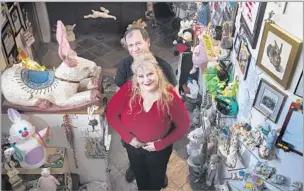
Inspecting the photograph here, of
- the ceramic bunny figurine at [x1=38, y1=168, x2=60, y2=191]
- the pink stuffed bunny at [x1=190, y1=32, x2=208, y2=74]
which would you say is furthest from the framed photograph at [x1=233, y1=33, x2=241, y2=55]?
the ceramic bunny figurine at [x1=38, y1=168, x2=60, y2=191]

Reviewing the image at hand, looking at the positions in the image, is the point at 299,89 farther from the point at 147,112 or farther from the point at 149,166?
the point at 149,166

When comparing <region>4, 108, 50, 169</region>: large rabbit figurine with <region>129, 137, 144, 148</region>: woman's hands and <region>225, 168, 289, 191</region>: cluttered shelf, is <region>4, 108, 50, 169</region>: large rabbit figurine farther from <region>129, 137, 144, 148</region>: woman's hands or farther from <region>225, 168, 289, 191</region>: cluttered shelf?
<region>225, 168, 289, 191</region>: cluttered shelf

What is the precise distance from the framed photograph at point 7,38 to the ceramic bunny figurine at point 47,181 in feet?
2.71

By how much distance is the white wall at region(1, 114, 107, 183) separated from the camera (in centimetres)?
223

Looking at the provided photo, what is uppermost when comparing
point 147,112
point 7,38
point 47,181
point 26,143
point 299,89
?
point 299,89

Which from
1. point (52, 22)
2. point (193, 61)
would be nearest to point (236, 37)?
point (193, 61)

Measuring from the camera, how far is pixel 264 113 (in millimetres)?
2008

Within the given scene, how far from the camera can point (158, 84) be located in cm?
169

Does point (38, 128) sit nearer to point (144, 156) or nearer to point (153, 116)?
point (144, 156)

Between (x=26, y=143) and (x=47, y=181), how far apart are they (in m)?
0.30

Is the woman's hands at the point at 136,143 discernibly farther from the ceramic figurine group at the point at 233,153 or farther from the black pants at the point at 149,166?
the ceramic figurine group at the point at 233,153

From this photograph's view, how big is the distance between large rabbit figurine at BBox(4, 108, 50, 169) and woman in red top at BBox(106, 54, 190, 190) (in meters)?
0.47

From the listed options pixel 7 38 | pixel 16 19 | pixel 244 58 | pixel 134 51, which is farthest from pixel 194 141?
pixel 16 19

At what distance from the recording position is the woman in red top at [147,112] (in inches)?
66.1
